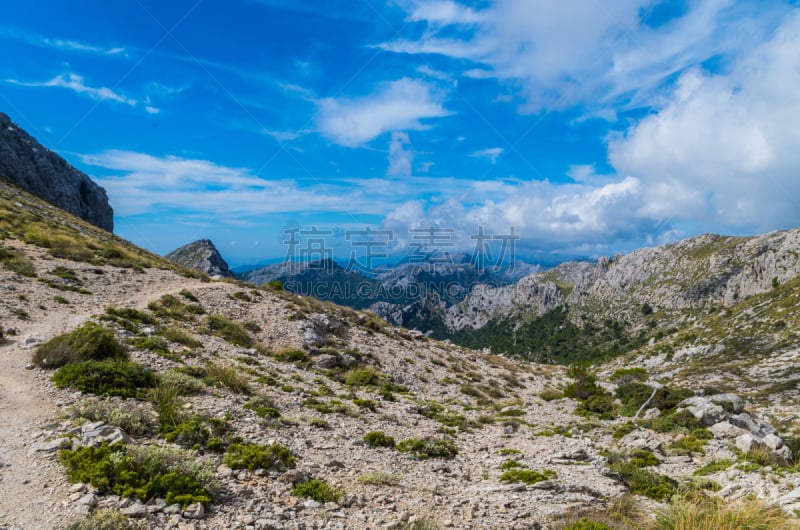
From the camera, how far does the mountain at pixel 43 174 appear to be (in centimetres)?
6881

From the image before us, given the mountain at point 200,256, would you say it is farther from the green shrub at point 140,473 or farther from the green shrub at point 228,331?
the green shrub at point 140,473

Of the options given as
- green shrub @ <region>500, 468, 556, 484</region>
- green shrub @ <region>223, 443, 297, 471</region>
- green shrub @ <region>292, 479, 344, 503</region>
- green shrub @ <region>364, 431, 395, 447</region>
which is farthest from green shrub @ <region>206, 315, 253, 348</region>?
green shrub @ <region>500, 468, 556, 484</region>

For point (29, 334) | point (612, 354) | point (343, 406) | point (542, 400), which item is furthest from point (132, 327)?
point (612, 354)

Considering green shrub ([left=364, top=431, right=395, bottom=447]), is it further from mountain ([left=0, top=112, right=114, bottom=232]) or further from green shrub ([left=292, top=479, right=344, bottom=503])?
mountain ([left=0, top=112, right=114, bottom=232])

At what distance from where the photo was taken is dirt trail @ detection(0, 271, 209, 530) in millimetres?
6160

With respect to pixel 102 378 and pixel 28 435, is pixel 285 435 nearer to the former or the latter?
pixel 102 378

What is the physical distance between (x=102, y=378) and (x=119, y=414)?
9.79 feet

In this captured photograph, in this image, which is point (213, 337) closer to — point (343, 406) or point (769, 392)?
point (343, 406)

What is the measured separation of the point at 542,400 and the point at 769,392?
1892 cm

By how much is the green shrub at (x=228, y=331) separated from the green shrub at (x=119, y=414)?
12578 millimetres

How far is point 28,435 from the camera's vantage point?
8422 mm

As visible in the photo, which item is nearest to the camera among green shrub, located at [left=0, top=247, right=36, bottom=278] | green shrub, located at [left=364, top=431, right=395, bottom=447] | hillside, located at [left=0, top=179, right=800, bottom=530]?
hillside, located at [left=0, top=179, right=800, bottom=530]

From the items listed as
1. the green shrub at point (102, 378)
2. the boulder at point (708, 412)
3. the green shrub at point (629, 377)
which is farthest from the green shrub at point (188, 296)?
the green shrub at point (629, 377)

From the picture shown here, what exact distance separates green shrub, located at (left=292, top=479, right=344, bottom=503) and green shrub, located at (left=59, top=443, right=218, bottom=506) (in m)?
1.80
